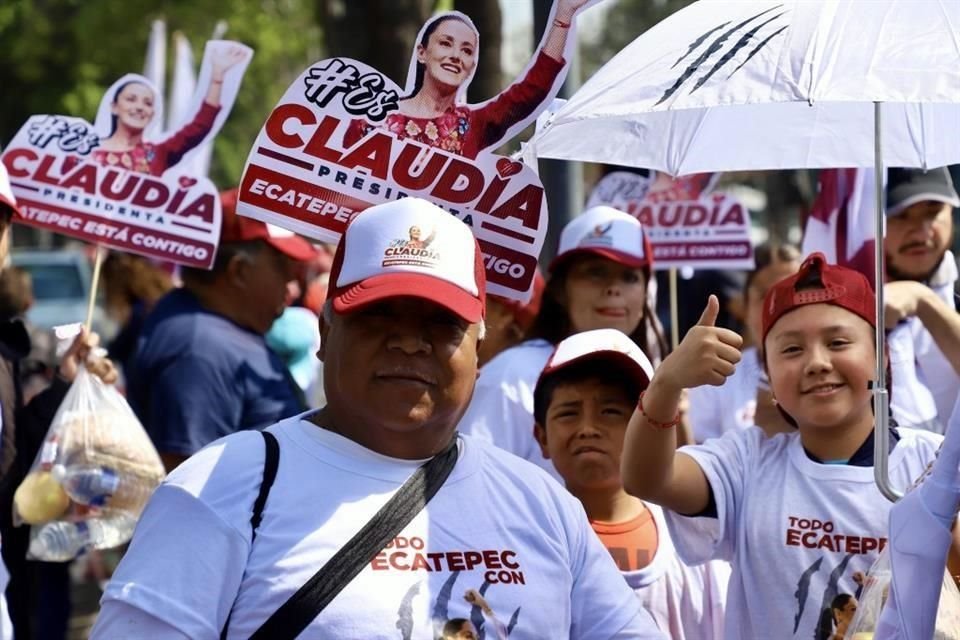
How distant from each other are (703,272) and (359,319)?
801 cm

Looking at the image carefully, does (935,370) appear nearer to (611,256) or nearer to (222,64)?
(611,256)

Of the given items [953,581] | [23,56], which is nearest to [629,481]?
[953,581]

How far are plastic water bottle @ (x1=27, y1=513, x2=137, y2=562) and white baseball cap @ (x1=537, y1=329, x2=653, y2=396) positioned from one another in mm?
1919

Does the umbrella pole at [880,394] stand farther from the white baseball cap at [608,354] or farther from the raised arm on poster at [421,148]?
the raised arm on poster at [421,148]

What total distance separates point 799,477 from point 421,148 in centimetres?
123

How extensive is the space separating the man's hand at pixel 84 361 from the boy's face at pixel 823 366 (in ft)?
8.60

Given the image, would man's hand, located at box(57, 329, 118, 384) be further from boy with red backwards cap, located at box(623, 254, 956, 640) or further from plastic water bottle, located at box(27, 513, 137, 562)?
boy with red backwards cap, located at box(623, 254, 956, 640)

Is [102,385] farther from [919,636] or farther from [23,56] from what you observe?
[23,56]

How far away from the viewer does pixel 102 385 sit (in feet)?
18.3

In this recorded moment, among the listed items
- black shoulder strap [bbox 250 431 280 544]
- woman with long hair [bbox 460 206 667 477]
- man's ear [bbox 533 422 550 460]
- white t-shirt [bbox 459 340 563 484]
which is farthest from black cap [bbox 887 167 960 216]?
black shoulder strap [bbox 250 431 280 544]

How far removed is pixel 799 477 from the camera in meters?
3.88

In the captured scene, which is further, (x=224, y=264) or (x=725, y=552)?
(x=224, y=264)

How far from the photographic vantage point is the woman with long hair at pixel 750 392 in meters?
5.34

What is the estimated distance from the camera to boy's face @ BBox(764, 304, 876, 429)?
152 inches
